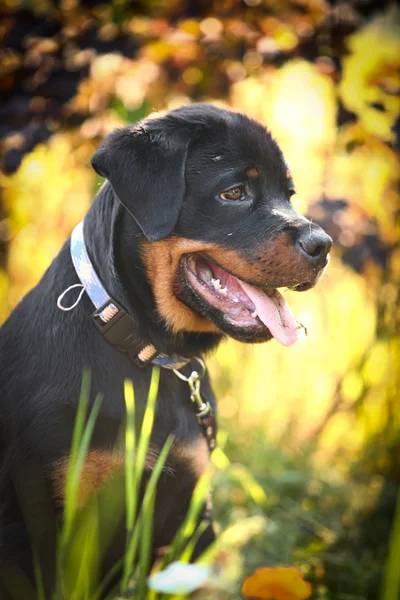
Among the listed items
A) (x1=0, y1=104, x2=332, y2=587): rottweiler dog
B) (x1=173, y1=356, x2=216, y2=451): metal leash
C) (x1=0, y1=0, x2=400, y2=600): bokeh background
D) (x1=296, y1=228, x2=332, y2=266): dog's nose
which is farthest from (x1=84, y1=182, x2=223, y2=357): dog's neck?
(x1=0, y1=0, x2=400, y2=600): bokeh background

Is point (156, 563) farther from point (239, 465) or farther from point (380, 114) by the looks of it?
point (380, 114)

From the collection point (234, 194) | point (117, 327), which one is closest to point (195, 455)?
point (117, 327)

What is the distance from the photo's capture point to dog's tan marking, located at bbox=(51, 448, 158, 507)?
2.22 meters

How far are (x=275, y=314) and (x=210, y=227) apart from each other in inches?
15.5

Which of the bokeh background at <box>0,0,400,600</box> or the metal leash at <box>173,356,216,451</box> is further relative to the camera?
the bokeh background at <box>0,0,400,600</box>

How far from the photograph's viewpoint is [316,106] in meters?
4.92

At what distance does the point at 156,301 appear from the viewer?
2465mm

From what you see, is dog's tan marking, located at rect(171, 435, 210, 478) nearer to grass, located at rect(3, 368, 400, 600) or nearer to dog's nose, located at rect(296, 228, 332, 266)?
grass, located at rect(3, 368, 400, 600)

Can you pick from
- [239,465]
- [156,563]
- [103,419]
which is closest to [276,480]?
[239,465]

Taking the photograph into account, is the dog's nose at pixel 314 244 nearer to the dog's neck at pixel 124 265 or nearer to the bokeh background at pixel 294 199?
the dog's neck at pixel 124 265

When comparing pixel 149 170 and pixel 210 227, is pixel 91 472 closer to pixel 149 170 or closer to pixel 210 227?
pixel 210 227

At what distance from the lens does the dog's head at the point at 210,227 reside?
7.77 feet

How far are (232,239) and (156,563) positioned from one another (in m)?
1.35

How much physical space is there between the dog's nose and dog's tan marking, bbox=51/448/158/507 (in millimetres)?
940
